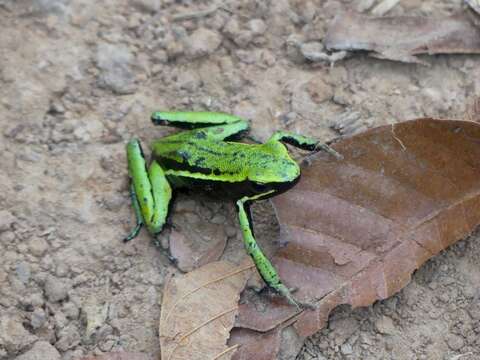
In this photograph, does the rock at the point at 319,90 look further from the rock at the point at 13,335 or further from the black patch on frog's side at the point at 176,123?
the rock at the point at 13,335

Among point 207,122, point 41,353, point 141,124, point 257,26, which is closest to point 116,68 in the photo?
point 141,124

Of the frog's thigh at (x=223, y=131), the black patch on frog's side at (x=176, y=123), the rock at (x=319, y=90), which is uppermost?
the rock at (x=319, y=90)

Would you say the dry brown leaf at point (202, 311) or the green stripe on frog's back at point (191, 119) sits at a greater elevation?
the green stripe on frog's back at point (191, 119)

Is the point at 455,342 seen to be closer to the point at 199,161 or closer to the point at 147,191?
the point at 199,161

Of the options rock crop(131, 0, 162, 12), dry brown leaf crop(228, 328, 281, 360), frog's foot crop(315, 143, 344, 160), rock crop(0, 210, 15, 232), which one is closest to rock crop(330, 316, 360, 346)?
dry brown leaf crop(228, 328, 281, 360)

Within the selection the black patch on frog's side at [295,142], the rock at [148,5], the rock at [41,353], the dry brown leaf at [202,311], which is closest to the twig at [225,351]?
the dry brown leaf at [202,311]

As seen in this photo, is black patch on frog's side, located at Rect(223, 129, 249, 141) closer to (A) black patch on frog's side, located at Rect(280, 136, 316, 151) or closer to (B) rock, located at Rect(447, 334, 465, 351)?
(A) black patch on frog's side, located at Rect(280, 136, 316, 151)
